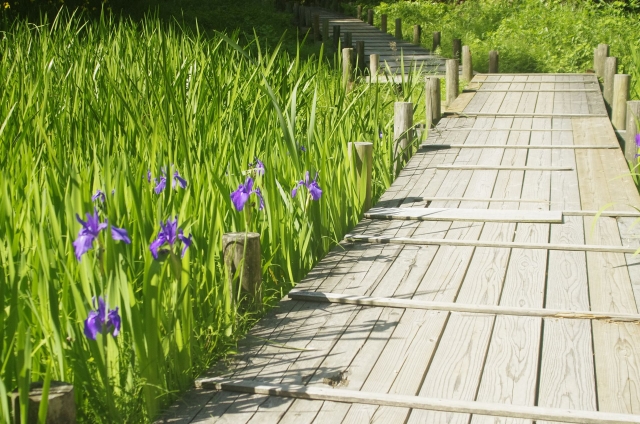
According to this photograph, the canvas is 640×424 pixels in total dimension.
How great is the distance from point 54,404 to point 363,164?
2963 mm

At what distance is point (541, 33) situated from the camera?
49.6ft

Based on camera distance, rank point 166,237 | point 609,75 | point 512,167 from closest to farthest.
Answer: point 166,237
point 512,167
point 609,75

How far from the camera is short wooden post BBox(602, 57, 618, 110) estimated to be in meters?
9.73

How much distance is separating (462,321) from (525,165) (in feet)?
10.0

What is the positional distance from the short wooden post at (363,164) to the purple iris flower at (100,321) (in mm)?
2576

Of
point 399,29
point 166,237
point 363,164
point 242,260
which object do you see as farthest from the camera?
point 399,29

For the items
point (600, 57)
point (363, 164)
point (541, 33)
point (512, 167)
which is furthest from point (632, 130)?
point (541, 33)

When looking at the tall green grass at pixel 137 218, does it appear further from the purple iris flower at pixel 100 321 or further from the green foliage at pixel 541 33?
the green foliage at pixel 541 33

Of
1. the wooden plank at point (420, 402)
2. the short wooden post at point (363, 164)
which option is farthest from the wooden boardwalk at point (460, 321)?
the short wooden post at point (363, 164)

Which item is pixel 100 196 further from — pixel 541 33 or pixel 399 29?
pixel 399 29

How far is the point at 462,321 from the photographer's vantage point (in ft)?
10.5

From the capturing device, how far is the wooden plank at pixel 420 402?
2.46 meters

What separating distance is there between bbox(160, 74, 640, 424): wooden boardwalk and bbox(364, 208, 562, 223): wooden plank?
1 centimetres

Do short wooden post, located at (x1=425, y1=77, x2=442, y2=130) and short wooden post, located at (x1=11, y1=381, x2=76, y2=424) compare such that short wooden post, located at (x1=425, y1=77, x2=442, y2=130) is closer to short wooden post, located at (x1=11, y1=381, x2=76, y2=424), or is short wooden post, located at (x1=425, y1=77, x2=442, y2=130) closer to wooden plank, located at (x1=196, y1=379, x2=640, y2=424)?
wooden plank, located at (x1=196, y1=379, x2=640, y2=424)
